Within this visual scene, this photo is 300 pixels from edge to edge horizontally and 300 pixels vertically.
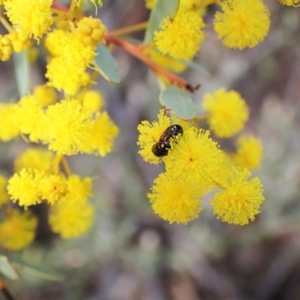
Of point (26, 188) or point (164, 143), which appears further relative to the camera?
point (26, 188)

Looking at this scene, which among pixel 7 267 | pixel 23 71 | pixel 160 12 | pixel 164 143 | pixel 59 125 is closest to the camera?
pixel 164 143

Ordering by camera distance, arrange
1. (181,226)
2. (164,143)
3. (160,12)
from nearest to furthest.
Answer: (164,143) → (160,12) → (181,226)

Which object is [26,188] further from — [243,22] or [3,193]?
[243,22]

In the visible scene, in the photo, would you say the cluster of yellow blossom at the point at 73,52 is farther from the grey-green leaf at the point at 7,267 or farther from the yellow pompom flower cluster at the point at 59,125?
the grey-green leaf at the point at 7,267

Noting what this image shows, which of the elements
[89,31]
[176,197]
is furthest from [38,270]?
[89,31]

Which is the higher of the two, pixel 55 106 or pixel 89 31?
pixel 89 31

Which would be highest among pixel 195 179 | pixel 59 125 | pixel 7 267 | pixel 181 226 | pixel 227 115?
pixel 59 125

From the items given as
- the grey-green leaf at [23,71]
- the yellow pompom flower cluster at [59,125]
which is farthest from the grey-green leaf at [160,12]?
the grey-green leaf at [23,71]
